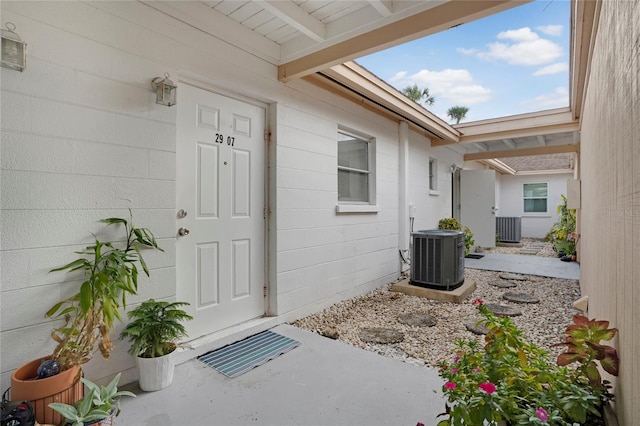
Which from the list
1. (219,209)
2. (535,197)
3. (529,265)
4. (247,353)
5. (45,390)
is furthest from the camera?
(535,197)

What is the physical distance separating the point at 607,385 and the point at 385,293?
10.6 ft

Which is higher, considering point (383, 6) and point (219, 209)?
point (383, 6)

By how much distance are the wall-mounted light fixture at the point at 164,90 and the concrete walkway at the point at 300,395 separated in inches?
76.7

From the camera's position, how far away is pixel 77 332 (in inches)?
65.2

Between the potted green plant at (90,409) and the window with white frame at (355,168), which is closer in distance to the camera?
the potted green plant at (90,409)

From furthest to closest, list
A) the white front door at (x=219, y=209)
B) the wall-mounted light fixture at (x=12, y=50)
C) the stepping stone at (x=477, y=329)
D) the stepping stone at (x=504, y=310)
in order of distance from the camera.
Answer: the stepping stone at (x=504, y=310) < the stepping stone at (x=477, y=329) < the white front door at (x=219, y=209) < the wall-mounted light fixture at (x=12, y=50)

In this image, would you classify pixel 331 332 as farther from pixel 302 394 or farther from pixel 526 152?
pixel 526 152

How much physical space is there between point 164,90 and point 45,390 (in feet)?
6.15

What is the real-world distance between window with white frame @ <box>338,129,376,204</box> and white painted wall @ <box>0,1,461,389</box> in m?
1.06

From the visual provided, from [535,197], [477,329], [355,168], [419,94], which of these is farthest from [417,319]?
[419,94]

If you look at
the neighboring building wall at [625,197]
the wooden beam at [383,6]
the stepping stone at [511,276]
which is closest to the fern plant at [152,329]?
the neighboring building wall at [625,197]

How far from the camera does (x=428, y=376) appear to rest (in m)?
2.15

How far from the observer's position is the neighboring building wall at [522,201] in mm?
11602

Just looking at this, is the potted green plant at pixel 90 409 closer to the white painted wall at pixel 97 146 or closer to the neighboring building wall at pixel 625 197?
the white painted wall at pixel 97 146
